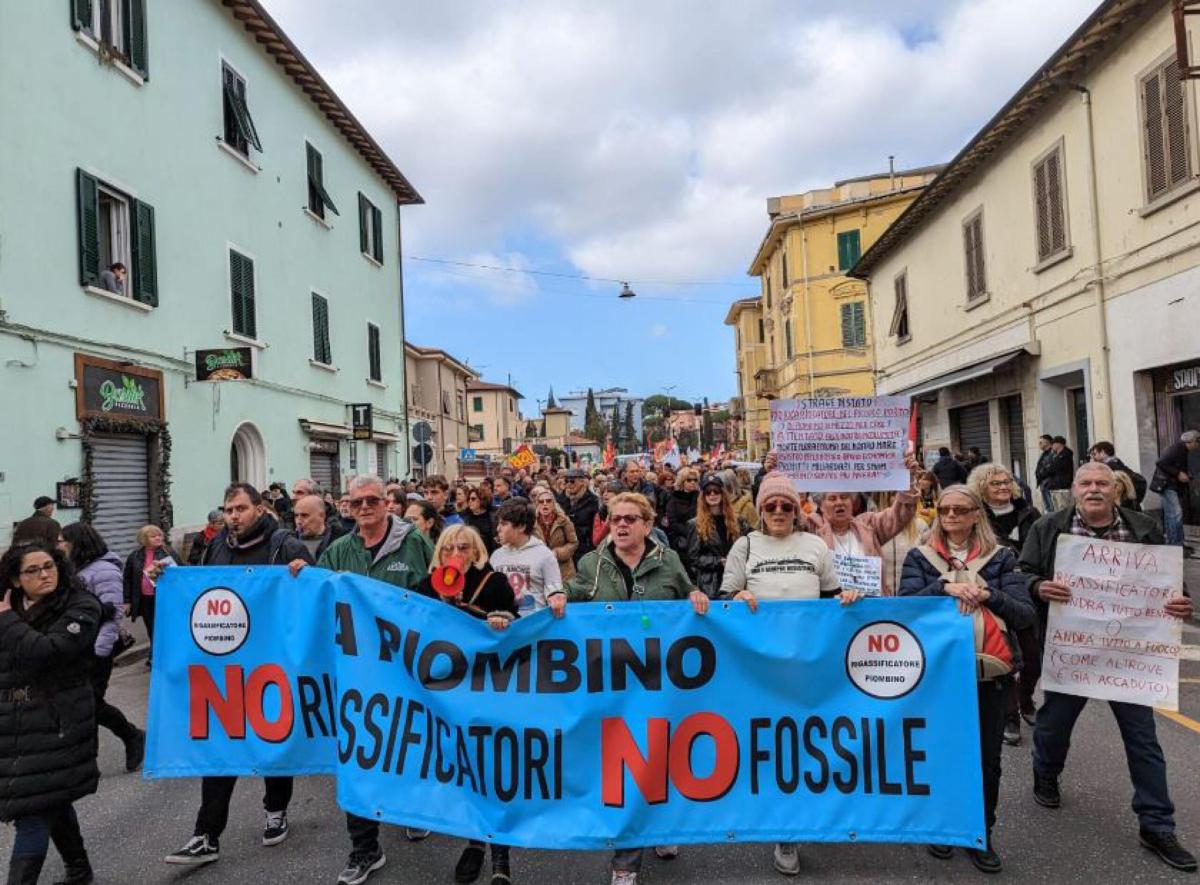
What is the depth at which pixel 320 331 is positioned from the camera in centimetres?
2011

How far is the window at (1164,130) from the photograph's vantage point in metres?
11.1

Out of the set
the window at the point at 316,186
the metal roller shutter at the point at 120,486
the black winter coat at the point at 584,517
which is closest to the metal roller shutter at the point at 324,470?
the window at the point at 316,186

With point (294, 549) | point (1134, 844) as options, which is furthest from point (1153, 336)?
point (294, 549)

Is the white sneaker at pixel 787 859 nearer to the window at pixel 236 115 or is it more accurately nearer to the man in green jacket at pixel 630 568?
the man in green jacket at pixel 630 568

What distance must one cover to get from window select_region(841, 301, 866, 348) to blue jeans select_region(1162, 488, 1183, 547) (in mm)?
26213

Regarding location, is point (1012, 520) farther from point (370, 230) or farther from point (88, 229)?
point (370, 230)

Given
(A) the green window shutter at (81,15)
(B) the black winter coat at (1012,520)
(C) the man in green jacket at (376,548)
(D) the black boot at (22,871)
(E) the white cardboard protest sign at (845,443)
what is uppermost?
(A) the green window shutter at (81,15)

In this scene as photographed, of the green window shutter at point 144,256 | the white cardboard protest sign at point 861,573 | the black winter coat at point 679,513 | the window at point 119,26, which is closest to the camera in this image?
the white cardboard protest sign at point 861,573

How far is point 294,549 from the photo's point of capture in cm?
463

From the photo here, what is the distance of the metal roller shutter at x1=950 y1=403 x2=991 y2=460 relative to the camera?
19.2 metres

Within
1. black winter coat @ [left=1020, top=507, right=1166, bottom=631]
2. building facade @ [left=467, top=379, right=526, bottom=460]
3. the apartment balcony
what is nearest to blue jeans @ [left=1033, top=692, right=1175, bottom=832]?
black winter coat @ [left=1020, top=507, right=1166, bottom=631]

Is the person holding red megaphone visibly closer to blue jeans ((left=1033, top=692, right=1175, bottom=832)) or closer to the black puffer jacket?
the black puffer jacket

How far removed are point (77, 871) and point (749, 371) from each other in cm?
5312

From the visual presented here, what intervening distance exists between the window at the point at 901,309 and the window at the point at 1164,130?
1118 cm
